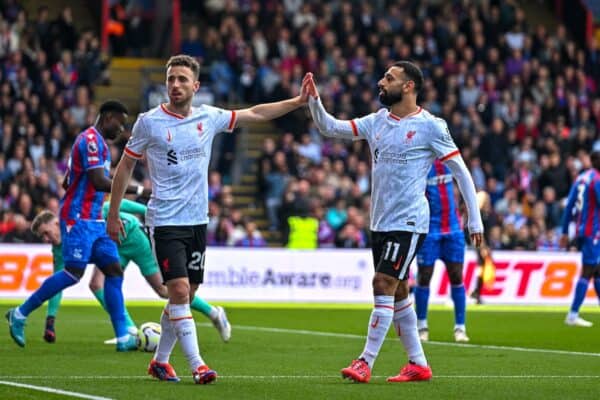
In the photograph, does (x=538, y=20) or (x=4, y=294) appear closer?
(x=4, y=294)

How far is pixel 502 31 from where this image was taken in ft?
122

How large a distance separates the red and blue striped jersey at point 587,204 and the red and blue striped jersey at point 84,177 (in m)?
7.91

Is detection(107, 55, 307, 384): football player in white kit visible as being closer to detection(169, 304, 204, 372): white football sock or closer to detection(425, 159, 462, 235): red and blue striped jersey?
detection(169, 304, 204, 372): white football sock

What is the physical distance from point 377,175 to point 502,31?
2632cm

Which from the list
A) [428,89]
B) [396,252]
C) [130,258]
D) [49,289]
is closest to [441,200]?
[130,258]

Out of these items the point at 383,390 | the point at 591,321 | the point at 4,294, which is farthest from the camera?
the point at 4,294

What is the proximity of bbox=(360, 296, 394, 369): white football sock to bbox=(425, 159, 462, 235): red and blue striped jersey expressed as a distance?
5.40 meters

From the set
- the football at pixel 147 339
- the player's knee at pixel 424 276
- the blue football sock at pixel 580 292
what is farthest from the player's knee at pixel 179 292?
the blue football sock at pixel 580 292

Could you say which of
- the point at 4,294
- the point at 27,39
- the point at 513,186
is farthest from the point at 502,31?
the point at 4,294

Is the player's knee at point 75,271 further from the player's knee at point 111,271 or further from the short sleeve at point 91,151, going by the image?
the short sleeve at point 91,151

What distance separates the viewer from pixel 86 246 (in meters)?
14.4

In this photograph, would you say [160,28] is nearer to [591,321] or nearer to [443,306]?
[443,306]

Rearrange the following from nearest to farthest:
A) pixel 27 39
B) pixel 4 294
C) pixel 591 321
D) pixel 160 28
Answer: pixel 591 321 < pixel 4 294 < pixel 27 39 < pixel 160 28

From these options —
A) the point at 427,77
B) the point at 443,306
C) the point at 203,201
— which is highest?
the point at 427,77
